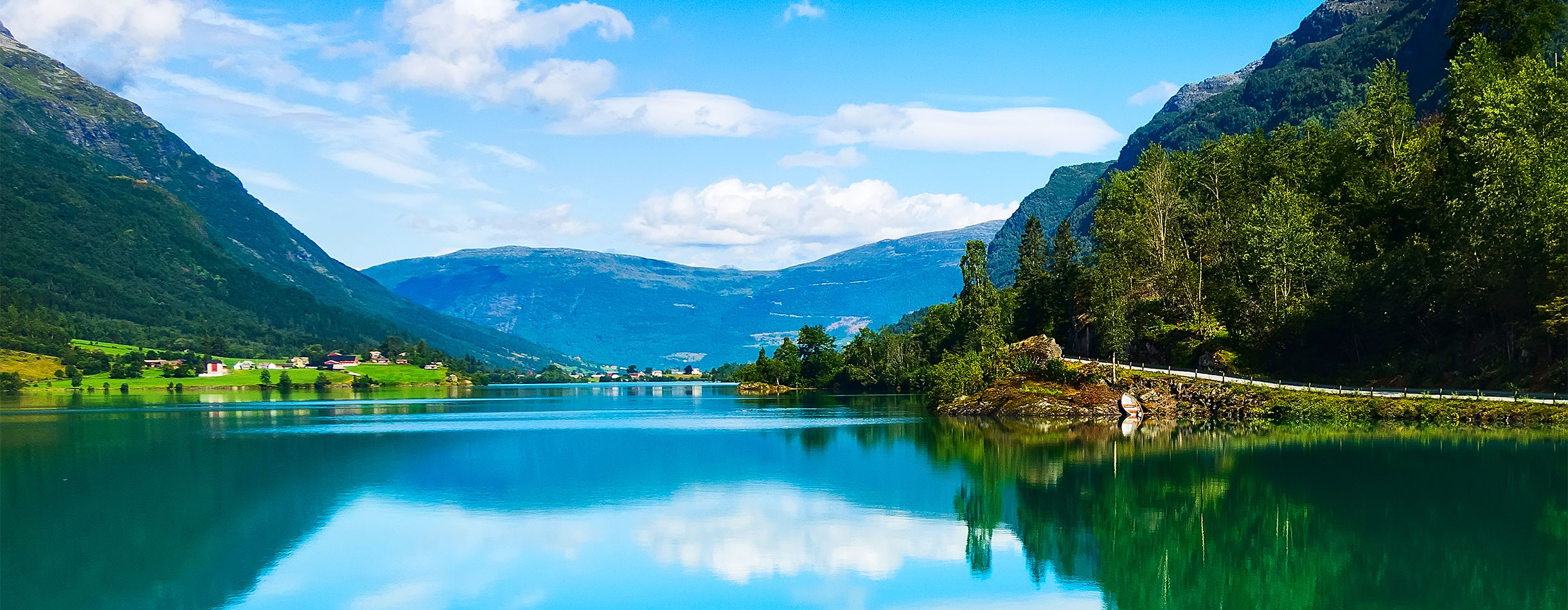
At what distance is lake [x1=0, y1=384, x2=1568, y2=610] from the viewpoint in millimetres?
25375

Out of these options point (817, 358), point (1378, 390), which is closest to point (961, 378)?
point (1378, 390)

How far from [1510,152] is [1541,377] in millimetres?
12799

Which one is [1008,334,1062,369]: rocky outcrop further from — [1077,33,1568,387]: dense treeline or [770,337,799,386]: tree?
[770,337,799,386]: tree

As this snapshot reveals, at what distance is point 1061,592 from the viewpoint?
25.2 metres

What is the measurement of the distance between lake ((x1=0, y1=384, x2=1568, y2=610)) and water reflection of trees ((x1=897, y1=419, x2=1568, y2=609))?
0.46ft

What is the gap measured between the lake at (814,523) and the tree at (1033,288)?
51342 millimetres

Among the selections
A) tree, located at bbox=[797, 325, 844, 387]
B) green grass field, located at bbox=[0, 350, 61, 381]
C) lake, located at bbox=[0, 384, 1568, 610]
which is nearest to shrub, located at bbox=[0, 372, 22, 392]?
green grass field, located at bbox=[0, 350, 61, 381]

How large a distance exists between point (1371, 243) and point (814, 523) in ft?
206

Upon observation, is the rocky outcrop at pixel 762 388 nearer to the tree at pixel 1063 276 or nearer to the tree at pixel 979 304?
the tree at pixel 979 304

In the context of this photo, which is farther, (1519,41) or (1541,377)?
(1519,41)

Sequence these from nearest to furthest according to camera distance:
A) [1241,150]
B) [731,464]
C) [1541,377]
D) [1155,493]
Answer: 1. [1155,493]
2. [731,464]
3. [1541,377]
4. [1241,150]

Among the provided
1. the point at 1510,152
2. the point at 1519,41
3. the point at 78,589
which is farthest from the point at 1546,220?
the point at 78,589

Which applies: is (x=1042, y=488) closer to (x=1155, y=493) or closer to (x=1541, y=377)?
(x=1155, y=493)

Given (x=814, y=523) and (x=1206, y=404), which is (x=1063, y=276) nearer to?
(x=1206, y=404)
